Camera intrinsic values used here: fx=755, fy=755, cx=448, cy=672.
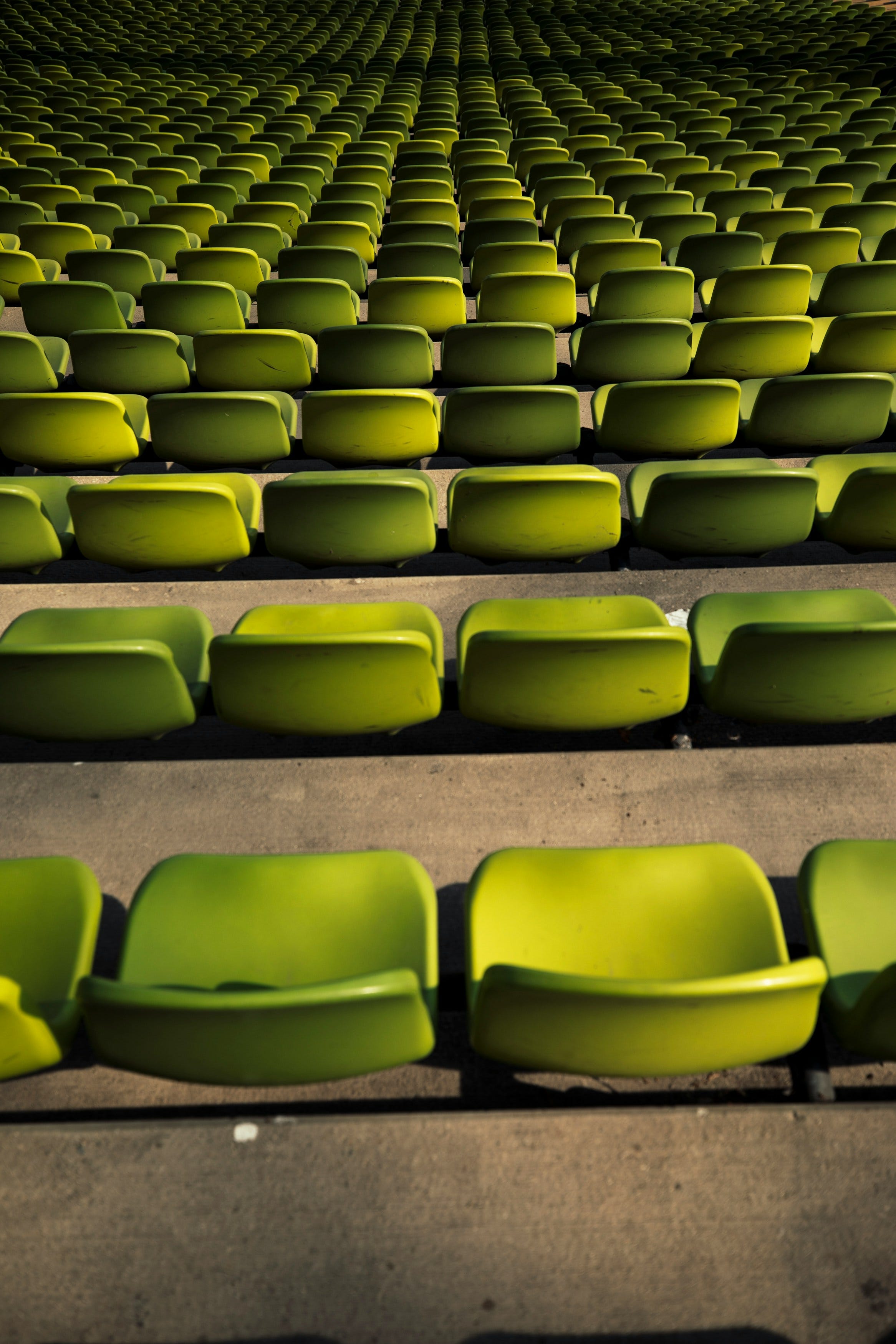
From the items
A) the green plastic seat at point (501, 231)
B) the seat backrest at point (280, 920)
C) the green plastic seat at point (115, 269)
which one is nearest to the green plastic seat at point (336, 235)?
the green plastic seat at point (501, 231)

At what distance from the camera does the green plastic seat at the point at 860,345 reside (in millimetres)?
3428

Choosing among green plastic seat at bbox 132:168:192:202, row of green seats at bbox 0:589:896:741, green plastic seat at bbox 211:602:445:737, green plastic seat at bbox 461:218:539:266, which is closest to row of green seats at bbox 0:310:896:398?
green plastic seat at bbox 461:218:539:266

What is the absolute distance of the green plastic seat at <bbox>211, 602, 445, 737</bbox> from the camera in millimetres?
1824

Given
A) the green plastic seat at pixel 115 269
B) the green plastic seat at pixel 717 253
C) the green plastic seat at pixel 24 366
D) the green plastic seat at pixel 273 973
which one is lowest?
the green plastic seat at pixel 273 973

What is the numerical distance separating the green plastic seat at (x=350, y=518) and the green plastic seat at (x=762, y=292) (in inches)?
91.7

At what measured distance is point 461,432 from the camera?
3162mm

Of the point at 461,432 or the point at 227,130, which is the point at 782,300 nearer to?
the point at 461,432

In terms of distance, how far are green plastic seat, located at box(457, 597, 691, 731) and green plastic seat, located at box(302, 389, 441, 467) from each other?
4.19 ft

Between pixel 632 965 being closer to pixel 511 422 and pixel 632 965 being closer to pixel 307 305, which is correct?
pixel 511 422

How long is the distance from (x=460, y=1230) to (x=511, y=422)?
268cm

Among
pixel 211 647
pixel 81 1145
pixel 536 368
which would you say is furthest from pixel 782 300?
pixel 81 1145

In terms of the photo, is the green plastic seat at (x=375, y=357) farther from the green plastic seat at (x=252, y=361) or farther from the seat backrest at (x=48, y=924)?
the seat backrest at (x=48, y=924)

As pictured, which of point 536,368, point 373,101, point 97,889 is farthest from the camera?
point 373,101

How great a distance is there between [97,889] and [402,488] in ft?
4.88
